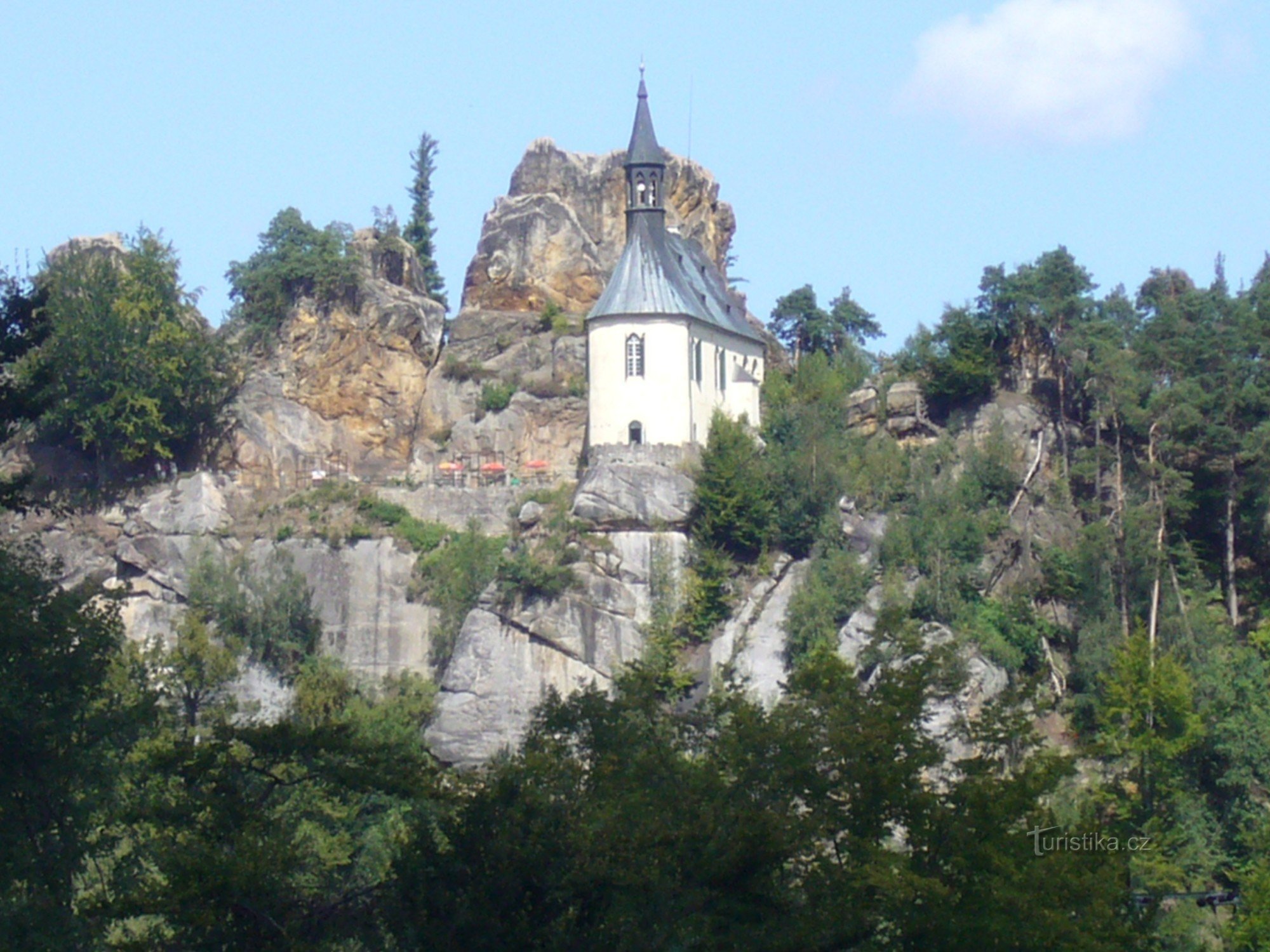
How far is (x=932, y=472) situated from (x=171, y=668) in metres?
22.2

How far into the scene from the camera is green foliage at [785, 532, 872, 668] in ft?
238

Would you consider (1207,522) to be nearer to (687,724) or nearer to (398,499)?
(398,499)

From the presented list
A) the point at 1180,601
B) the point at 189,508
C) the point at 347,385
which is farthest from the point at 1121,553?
the point at 189,508

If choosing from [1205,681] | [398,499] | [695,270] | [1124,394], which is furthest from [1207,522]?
[398,499]

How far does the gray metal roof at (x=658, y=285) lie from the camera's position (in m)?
78.9

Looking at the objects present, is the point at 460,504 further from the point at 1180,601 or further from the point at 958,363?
the point at 1180,601

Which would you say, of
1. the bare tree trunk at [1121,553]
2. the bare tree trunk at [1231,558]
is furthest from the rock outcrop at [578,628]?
the bare tree trunk at [1231,558]

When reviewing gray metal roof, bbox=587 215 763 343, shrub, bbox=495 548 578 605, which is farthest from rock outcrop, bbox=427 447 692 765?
A: gray metal roof, bbox=587 215 763 343

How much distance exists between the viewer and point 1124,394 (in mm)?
75875

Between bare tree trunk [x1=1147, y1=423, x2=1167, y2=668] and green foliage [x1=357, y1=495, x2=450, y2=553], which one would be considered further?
green foliage [x1=357, y1=495, x2=450, y2=553]

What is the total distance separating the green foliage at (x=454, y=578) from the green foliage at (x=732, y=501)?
6.01 metres

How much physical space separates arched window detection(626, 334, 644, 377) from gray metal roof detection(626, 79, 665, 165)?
6608 millimetres

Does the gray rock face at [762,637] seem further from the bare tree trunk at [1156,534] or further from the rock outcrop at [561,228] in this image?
the rock outcrop at [561,228]

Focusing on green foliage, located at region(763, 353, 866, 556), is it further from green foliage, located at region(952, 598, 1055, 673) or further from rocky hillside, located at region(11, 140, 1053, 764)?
green foliage, located at region(952, 598, 1055, 673)
